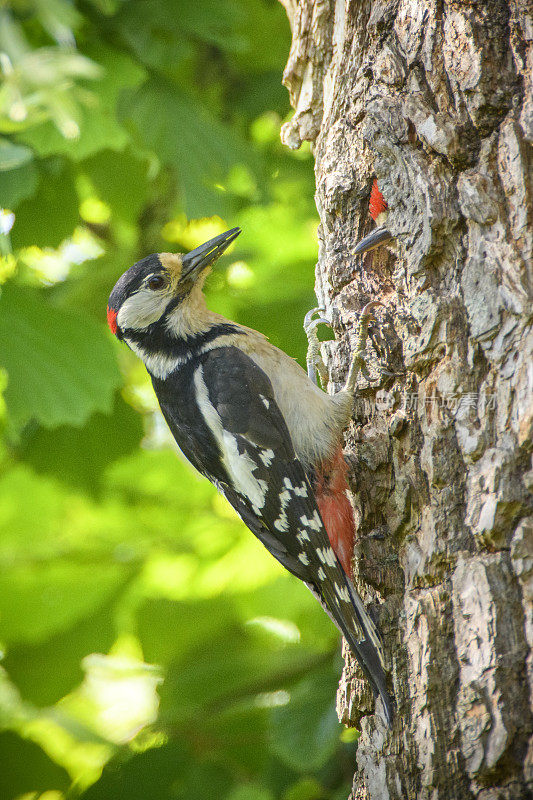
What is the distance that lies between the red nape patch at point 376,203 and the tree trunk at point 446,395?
0.11ft

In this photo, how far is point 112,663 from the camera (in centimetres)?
308

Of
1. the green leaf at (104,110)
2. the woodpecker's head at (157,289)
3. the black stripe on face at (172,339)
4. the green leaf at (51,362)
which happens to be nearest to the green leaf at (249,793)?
the green leaf at (51,362)

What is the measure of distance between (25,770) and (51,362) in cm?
161

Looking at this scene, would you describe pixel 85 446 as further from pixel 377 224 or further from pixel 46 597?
pixel 377 224

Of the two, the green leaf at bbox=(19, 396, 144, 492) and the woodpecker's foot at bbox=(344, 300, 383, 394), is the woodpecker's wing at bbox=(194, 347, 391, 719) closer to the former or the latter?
the woodpecker's foot at bbox=(344, 300, 383, 394)

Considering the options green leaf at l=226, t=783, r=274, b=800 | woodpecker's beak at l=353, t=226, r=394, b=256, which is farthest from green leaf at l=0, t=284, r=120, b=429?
green leaf at l=226, t=783, r=274, b=800

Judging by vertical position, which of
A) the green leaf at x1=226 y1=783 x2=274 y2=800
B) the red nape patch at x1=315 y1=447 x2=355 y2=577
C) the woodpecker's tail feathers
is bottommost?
the green leaf at x1=226 y1=783 x2=274 y2=800

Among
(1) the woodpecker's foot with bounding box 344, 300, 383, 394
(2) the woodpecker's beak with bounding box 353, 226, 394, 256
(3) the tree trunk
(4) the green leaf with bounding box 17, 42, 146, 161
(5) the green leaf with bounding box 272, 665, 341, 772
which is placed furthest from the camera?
(4) the green leaf with bounding box 17, 42, 146, 161

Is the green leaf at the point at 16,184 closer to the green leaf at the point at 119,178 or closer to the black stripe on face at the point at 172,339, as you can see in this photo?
the green leaf at the point at 119,178

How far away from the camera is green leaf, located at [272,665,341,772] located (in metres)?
2.37

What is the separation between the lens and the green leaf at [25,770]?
8.76ft

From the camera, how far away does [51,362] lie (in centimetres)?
247

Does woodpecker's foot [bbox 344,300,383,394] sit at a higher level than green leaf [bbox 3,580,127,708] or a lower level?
higher

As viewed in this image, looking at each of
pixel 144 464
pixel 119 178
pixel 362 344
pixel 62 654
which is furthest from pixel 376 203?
pixel 62 654
